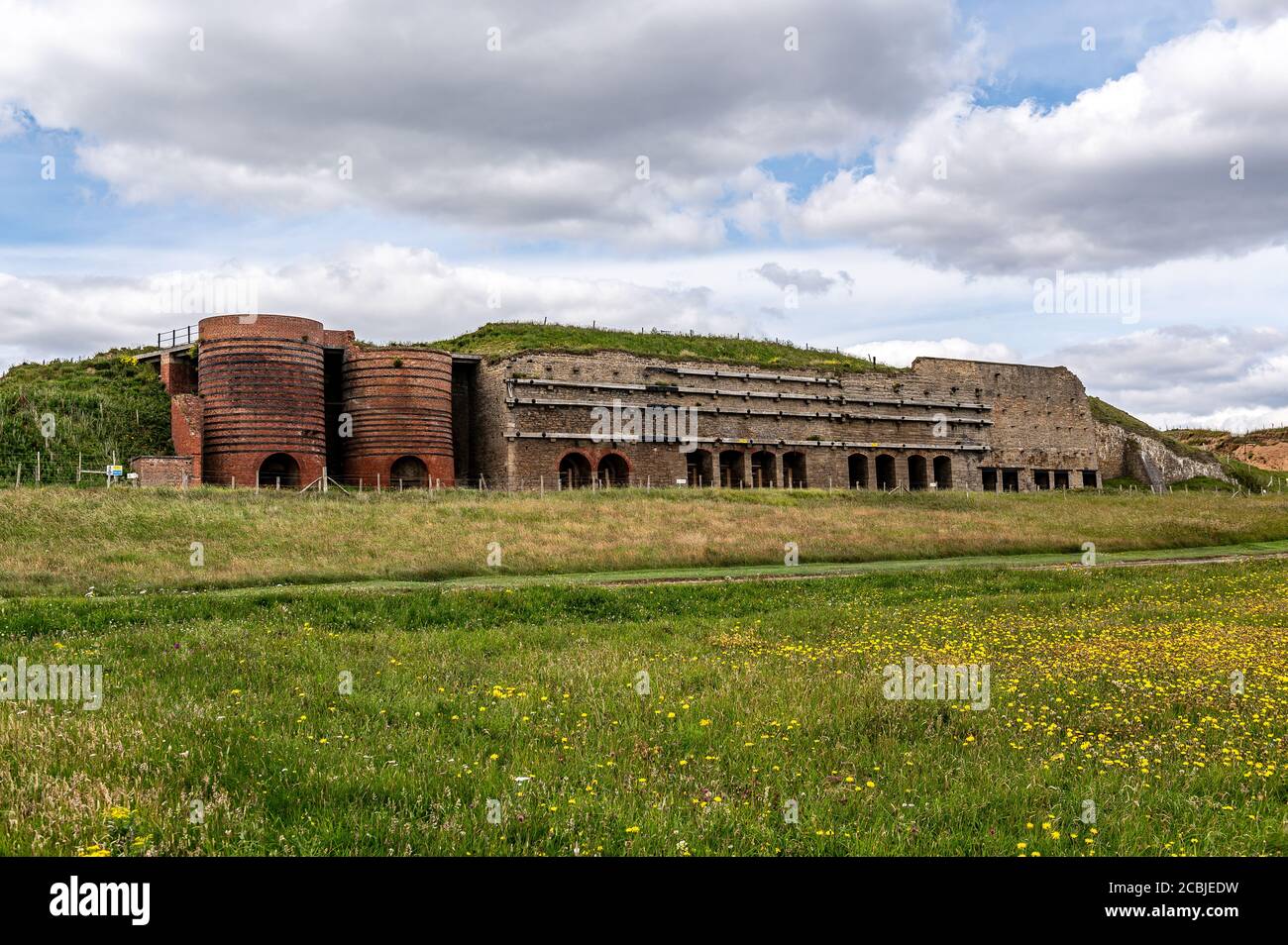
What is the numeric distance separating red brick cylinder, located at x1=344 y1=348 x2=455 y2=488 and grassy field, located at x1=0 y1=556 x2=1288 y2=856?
27516 mm

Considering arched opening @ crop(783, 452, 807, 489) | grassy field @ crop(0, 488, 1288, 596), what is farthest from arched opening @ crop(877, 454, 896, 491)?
grassy field @ crop(0, 488, 1288, 596)

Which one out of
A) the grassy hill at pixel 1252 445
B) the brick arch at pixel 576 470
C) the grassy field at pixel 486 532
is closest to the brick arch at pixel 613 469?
the brick arch at pixel 576 470

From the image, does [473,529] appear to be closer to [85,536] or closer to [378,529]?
[378,529]

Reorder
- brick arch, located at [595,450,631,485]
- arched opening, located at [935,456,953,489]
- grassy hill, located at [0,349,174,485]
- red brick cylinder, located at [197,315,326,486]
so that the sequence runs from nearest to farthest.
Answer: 1. grassy hill, located at [0,349,174,485]
2. red brick cylinder, located at [197,315,326,486]
3. brick arch, located at [595,450,631,485]
4. arched opening, located at [935,456,953,489]

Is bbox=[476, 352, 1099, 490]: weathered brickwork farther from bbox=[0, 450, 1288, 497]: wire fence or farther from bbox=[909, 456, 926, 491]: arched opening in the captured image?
bbox=[0, 450, 1288, 497]: wire fence

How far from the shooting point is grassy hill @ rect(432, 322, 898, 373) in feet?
165

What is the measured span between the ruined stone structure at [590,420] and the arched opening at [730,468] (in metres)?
0.11

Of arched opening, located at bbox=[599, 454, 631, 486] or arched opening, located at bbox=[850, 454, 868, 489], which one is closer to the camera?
arched opening, located at bbox=[599, 454, 631, 486]

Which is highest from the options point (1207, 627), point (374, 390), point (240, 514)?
point (374, 390)

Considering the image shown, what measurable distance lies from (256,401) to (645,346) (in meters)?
21.6

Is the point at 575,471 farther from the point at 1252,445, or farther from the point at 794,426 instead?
the point at 1252,445

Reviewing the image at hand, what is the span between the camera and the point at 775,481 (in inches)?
2093

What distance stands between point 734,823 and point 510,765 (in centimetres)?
198
